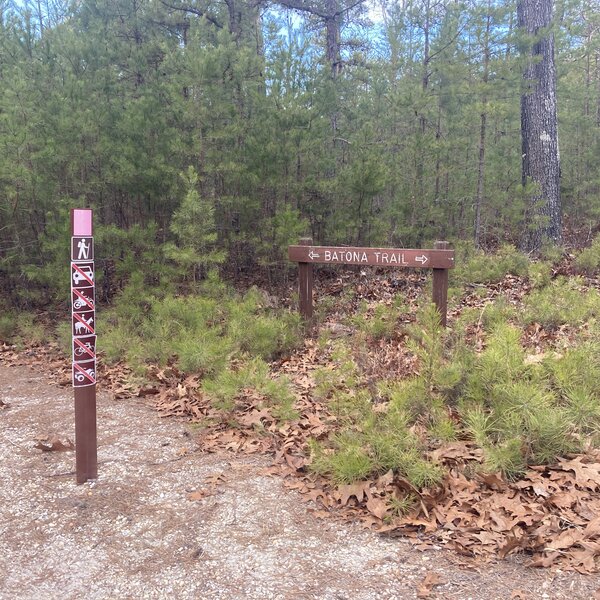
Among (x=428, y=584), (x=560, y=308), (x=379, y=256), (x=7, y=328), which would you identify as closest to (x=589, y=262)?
(x=560, y=308)

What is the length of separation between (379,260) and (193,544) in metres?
4.43

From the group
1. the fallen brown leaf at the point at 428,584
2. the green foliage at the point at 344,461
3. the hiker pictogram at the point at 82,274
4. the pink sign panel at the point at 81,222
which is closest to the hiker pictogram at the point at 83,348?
the hiker pictogram at the point at 82,274

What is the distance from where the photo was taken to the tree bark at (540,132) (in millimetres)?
10445

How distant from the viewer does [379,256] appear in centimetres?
691

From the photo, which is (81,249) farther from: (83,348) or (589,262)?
(589,262)

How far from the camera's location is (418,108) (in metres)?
Answer: 11.4

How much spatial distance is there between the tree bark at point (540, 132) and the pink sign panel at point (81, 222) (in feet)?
28.4

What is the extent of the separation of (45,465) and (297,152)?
21.8 feet

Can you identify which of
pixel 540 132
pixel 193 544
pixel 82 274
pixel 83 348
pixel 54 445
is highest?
pixel 540 132

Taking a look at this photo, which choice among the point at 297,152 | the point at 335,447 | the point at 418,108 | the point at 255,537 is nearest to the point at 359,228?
the point at 297,152

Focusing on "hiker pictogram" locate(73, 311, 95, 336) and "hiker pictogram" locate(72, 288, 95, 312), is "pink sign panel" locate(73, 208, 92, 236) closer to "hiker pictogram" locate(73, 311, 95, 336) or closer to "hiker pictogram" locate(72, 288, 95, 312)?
"hiker pictogram" locate(72, 288, 95, 312)

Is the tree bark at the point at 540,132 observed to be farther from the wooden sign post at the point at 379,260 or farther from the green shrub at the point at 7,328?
the green shrub at the point at 7,328

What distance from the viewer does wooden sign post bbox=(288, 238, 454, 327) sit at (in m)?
6.67

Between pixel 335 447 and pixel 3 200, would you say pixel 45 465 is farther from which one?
pixel 3 200
